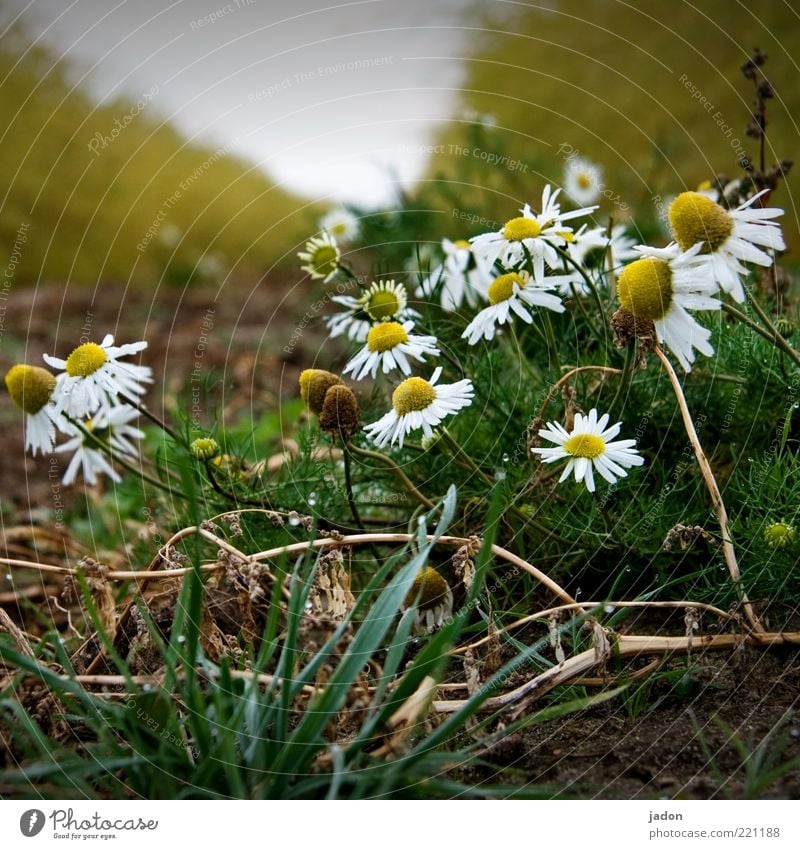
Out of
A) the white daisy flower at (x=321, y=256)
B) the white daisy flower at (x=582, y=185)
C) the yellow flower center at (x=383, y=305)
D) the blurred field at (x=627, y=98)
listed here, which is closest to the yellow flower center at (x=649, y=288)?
the yellow flower center at (x=383, y=305)

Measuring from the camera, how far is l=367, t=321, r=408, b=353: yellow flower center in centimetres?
116

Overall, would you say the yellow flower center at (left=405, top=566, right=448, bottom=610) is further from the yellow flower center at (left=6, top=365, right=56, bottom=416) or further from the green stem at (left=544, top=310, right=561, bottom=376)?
the yellow flower center at (left=6, top=365, right=56, bottom=416)

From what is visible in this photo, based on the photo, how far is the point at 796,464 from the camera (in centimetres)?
112

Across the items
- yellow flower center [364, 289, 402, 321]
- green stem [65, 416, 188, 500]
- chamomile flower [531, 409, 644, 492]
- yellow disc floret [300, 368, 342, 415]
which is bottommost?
chamomile flower [531, 409, 644, 492]

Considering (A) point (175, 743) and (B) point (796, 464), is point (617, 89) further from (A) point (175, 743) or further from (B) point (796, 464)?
(A) point (175, 743)

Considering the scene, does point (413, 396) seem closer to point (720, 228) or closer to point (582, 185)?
point (720, 228)

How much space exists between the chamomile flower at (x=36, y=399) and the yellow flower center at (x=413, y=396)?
515mm

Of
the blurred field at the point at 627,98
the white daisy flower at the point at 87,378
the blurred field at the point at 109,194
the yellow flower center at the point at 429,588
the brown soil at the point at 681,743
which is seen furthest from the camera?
the blurred field at the point at 109,194

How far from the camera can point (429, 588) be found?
108 centimetres

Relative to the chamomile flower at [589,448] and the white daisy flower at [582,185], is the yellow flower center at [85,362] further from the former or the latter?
the white daisy flower at [582,185]

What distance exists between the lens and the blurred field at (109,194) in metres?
3.92

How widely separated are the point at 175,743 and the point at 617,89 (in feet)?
10.1

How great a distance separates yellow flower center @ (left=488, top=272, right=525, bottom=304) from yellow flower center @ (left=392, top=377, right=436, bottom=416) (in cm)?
17
